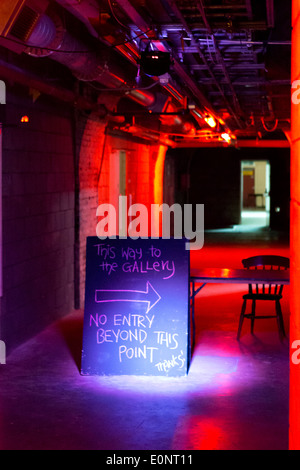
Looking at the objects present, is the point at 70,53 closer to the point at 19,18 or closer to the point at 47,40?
the point at 47,40

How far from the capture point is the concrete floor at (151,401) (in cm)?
507

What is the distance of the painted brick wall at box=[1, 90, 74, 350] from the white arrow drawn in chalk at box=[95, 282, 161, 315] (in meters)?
1.21

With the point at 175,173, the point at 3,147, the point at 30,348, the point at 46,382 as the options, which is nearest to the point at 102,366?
the point at 46,382

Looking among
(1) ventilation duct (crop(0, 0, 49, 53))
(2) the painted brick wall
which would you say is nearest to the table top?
(2) the painted brick wall

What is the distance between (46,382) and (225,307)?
158 inches

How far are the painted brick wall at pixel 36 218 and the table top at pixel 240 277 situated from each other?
190 centimetres

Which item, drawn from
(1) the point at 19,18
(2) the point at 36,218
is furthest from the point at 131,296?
(1) the point at 19,18

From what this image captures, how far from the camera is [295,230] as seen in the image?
2.87 m

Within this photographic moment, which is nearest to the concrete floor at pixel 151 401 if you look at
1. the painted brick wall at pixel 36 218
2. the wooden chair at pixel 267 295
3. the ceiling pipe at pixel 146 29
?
the wooden chair at pixel 267 295

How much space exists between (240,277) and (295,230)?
4294mm

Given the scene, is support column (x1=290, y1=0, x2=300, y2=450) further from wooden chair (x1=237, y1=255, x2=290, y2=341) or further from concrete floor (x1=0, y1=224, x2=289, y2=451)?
wooden chair (x1=237, y1=255, x2=290, y2=341)

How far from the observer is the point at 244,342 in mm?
7914

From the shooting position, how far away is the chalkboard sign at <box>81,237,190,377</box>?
6.52m

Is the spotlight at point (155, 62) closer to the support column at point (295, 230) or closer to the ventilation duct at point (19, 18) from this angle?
the ventilation duct at point (19, 18)
